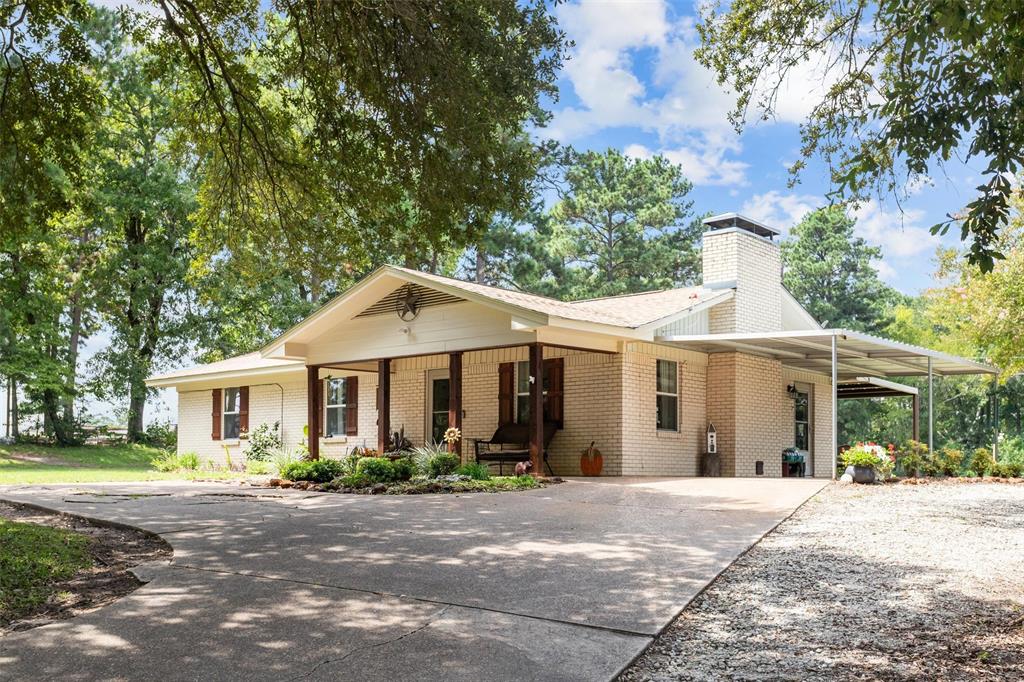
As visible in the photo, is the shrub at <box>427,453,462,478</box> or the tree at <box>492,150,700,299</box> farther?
the tree at <box>492,150,700,299</box>

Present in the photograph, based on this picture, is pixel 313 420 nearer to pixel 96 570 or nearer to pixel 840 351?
pixel 840 351

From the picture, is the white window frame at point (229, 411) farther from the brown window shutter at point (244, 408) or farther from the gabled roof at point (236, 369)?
the gabled roof at point (236, 369)

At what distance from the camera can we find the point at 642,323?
15.1 metres

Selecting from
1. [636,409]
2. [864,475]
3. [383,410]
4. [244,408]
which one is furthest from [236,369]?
[864,475]

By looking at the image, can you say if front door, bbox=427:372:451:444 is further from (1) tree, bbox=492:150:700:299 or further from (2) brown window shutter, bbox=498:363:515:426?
(1) tree, bbox=492:150:700:299

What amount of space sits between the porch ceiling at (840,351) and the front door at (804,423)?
59cm

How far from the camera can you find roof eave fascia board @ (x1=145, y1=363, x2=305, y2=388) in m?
20.5

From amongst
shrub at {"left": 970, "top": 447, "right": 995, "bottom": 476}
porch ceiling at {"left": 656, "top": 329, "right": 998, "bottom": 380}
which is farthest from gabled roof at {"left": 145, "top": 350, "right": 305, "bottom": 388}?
shrub at {"left": 970, "top": 447, "right": 995, "bottom": 476}

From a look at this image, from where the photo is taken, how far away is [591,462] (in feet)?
49.9

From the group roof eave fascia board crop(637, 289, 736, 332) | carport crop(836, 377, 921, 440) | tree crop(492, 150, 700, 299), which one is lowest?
carport crop(836, 377, 921, 440)

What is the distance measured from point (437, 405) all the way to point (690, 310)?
223 inches

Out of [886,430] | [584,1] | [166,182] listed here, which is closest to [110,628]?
[584,1]

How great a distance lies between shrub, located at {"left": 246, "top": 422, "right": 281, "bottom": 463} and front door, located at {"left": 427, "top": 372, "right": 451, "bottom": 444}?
4.67 m

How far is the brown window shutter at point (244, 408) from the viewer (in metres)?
22.5
